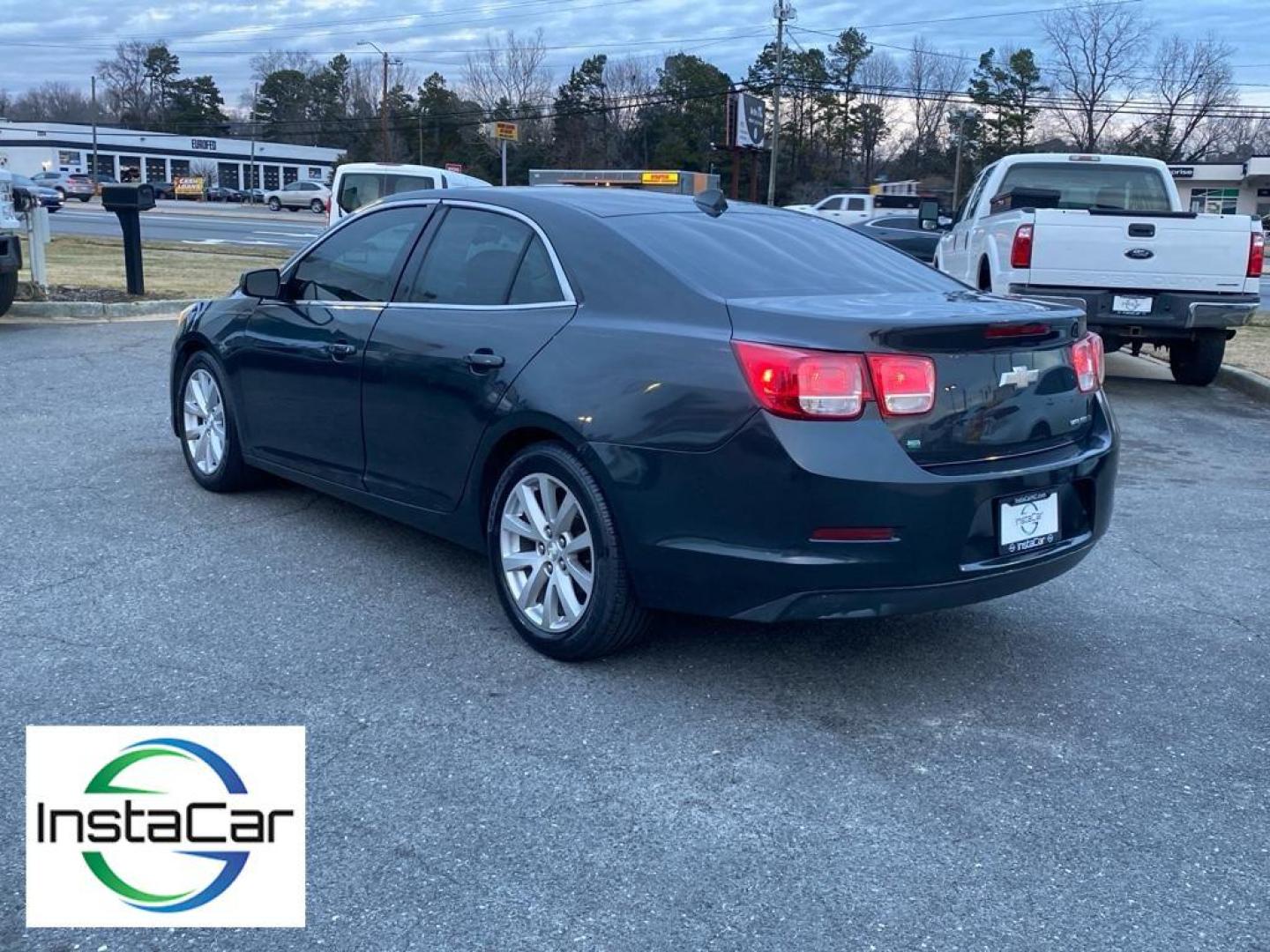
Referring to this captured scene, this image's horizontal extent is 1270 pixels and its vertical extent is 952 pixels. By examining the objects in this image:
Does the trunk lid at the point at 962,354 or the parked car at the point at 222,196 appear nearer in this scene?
the trunk lid at the point at 962,354

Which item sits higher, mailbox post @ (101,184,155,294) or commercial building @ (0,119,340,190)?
commercial building @ (0,119,340,190)

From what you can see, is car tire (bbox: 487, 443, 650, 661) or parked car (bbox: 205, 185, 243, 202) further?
parked car (bbox: 205, 185, 243, 202)

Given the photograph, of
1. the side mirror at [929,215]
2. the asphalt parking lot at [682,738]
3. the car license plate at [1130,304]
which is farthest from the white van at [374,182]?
the asphalt parking lot at [682,738]

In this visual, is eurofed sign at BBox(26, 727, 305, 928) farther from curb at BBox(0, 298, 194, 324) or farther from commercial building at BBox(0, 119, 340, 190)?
commercial building at BBox(0, 119, 340, 190)

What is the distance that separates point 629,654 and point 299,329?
2.20 metres

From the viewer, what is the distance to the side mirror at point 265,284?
5730 mm

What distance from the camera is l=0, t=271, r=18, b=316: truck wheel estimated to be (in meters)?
12.0

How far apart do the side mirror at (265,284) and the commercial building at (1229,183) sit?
7265cm

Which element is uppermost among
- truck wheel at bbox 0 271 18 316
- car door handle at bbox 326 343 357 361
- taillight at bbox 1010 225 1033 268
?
taillight at bbox 1010 225 1033 268

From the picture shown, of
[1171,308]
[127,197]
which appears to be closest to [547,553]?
[1171,308]

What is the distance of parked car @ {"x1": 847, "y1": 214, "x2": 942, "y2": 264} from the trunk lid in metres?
18.3

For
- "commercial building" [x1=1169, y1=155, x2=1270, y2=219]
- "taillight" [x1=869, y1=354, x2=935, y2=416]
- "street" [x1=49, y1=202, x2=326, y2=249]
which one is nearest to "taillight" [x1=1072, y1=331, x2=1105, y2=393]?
"taillight" [x1=869, y1=354, x2=935, y2=416]

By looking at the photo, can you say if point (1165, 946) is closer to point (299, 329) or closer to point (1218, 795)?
point (1218, 795)

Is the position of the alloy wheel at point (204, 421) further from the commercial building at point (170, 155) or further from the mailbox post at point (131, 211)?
the commercial building at point (170, 155)
